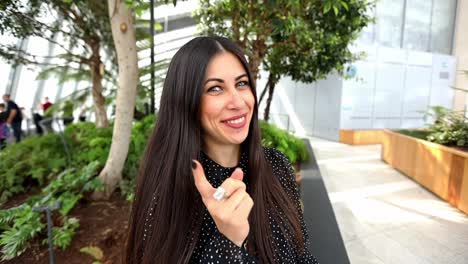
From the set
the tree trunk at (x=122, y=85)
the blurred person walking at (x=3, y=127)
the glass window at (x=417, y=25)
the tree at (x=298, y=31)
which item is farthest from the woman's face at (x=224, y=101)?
the glass window at (x=417, y=25)

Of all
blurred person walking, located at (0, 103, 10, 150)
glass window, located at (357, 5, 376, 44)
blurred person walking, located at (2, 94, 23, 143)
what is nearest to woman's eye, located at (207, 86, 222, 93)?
blurred person walking, located at (0, 103, 10, 150)

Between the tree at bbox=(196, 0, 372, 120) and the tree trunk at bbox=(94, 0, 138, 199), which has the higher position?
the tree at bbox=(196, 0, 372, 120)

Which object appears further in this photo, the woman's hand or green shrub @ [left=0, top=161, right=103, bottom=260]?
green shrub @ [left=0, top=161, right=103, bottom=260]

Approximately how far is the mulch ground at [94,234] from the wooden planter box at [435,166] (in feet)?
15.0

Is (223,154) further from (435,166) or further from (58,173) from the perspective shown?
(435,166)

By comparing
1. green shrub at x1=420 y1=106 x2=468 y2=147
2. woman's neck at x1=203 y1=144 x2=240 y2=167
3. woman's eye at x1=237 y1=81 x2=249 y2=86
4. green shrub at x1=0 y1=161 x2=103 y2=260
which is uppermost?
woman's eye at x1=237 y1=81 x2=249 y2=86

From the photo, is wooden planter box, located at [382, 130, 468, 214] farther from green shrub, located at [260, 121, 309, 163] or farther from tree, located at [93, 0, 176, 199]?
tree, located at [93, 0, 176, 199]

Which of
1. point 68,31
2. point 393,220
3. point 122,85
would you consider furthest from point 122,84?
point 393,220

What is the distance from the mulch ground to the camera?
2135mm

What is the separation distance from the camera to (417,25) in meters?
13.2

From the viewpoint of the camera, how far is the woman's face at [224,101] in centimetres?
100

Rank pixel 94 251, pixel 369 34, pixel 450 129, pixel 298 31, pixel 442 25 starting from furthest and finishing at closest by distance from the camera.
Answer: pixel 442 25, pixel 369 34, pixel 450 129, pixel 298 31, pixel 94 251

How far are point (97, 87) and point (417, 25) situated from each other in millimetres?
14756

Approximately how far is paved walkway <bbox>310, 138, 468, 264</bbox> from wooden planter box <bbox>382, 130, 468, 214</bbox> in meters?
0.15
